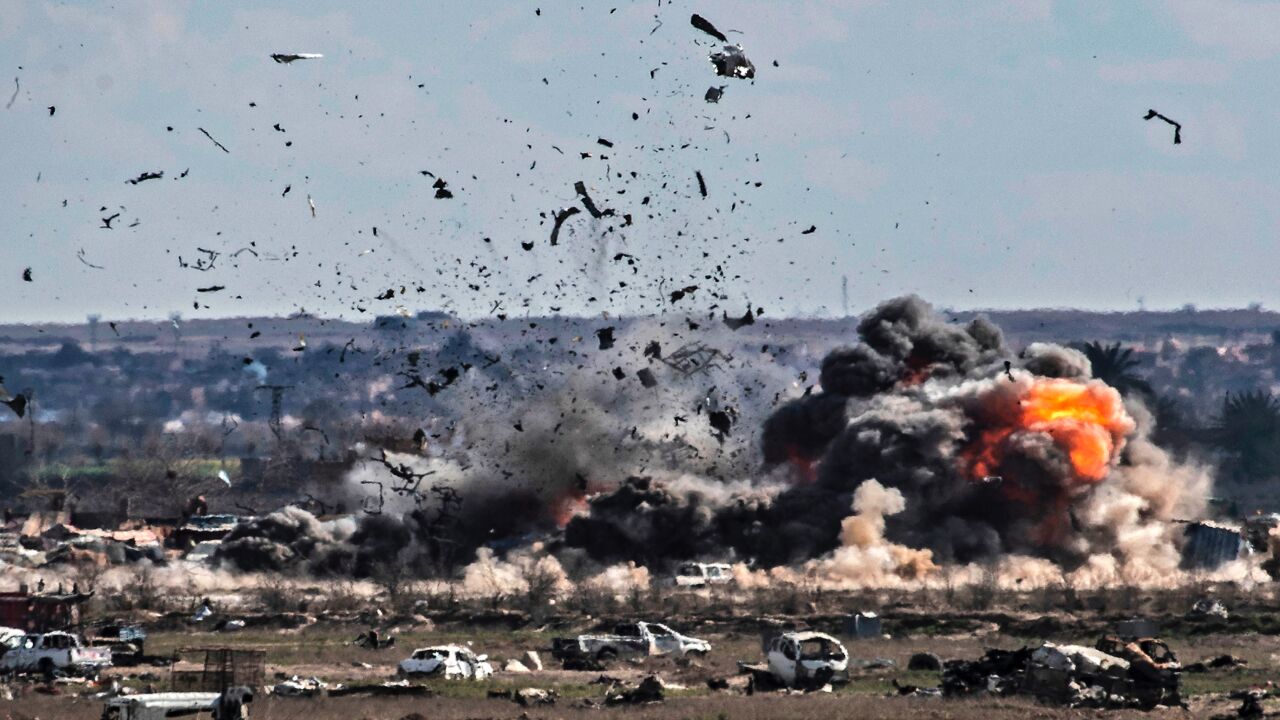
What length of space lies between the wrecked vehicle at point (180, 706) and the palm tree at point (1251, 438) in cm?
14647

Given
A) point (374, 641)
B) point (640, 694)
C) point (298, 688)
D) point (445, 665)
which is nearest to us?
point (640, 694)

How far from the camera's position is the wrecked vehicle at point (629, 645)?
245 feet

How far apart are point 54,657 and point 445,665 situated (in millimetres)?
12638

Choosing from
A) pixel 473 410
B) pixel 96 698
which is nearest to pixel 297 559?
pixel 473 410

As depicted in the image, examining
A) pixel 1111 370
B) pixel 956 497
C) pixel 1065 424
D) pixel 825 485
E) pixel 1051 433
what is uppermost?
pixel 1111 370

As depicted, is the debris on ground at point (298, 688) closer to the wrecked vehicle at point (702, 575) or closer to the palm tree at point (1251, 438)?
the wrecked vehicle at point (702, 575)

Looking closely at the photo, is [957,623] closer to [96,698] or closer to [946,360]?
[96,698]

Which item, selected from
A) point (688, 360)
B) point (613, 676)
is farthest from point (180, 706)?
point (688, 360)

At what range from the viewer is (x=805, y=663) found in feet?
216

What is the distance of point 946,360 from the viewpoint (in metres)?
127

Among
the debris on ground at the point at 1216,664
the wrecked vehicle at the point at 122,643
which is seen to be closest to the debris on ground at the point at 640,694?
the debris on ground at the point at 1216,664

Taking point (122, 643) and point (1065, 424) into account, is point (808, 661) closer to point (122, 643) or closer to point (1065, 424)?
point (122, 643)

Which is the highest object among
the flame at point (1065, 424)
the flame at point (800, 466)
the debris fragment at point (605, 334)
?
the debris fragment at point (605, 334)

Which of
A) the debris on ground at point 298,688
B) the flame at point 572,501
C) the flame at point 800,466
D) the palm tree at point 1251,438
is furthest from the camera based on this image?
the palm tree at point 1251,438
